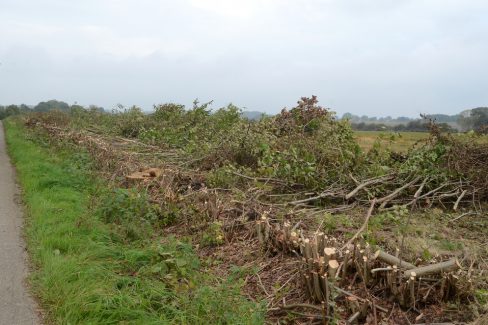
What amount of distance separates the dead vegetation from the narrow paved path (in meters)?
1.90

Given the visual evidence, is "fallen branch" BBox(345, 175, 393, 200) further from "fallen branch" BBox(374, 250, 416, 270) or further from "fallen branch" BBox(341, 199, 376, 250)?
"fallen branch" BBox(374, 250, 416, 270)

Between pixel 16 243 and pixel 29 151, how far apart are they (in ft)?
28.4

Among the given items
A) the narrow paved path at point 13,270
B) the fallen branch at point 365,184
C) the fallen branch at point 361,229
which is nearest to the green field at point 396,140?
the fallen branch at point 365,184

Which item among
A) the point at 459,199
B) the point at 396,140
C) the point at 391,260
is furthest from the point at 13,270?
the point at 396,140

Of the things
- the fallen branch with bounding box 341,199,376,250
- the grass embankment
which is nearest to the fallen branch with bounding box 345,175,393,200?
the fallen branch with bounding box 341,199,376,250

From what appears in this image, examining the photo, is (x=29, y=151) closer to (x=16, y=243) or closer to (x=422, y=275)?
(x=16, y=243)

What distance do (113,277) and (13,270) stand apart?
3.75ft

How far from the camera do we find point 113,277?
14.7ft

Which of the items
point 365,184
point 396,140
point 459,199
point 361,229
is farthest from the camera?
point 396,140

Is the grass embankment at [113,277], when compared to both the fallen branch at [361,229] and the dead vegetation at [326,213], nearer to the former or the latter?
the dead vegetation at [326,213]

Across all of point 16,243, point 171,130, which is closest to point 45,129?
point 171,130

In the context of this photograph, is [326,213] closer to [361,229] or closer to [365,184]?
[361,229]

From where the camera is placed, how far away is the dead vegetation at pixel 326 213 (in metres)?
3.89

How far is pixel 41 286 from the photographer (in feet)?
14.2
